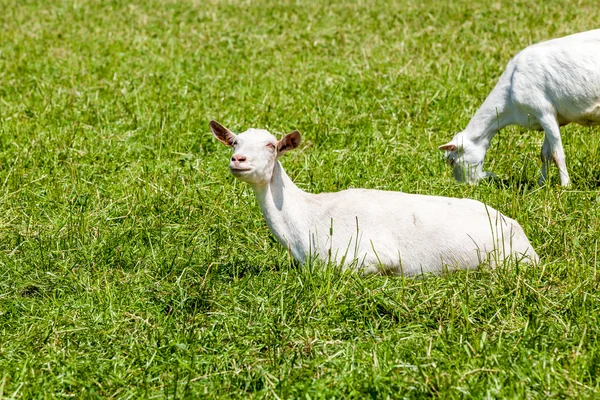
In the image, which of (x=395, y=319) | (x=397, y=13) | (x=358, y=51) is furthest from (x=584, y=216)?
(x=397, y=13)

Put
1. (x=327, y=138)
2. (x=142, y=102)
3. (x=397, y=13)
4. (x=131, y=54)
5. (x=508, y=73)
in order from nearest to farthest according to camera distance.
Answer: (x=508, y=73)
(x=327, y=138)
(x=142, y=102)
(x=131, y=54)
(x=397, y=13)

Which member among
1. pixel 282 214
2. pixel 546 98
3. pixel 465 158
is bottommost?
pixel 465 158

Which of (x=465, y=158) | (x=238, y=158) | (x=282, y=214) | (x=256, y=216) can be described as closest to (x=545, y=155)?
(x=465, y=158)

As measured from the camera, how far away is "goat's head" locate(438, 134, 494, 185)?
707cm

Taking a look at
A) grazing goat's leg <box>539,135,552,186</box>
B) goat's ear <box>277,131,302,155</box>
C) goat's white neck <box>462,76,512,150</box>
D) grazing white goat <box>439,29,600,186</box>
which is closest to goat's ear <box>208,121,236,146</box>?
goat's ear <box>277,131,302,155</box>

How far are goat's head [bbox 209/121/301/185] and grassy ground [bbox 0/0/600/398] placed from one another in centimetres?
54

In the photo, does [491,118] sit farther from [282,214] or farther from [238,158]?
[238,158]

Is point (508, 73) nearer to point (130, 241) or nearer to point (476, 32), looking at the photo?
point (130, 241)

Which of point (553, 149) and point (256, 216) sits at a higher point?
point (553, 149)

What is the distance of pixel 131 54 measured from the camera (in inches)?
424

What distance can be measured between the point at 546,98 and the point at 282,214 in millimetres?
2716

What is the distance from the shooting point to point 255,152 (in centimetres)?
511

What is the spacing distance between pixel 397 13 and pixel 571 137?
5324 mm

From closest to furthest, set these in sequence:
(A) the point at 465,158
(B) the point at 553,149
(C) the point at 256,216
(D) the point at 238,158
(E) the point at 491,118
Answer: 1. (D) the point at 238,158
2. (C) the point at 256,216
3. (B) the point at 553,149
4. (A) the point at 465,158
5. (E) the point at 491,118
